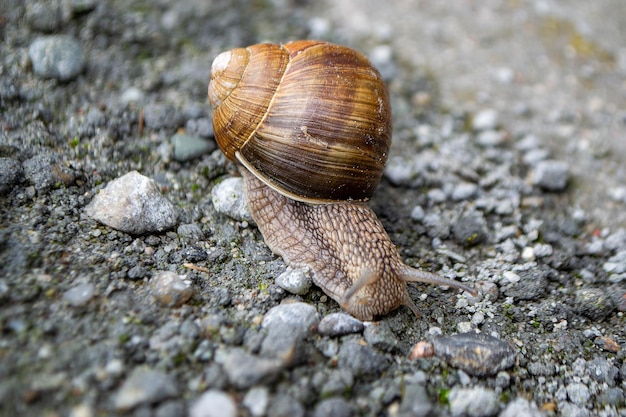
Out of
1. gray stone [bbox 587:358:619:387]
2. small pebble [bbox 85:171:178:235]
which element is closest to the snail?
small pebble [bbox 85:171:178:235]

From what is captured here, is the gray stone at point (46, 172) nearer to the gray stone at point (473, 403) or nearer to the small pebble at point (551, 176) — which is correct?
the gray stone at point (473, 403)

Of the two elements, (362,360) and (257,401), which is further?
(362,360)

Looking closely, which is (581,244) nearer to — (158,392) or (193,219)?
(193,219)

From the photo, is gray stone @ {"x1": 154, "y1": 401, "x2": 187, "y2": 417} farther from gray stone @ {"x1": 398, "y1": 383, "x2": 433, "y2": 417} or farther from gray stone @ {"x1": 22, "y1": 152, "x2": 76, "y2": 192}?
gray stone @ {"x1": 22, "y1": 152, "x2": 76, "y2": 192}

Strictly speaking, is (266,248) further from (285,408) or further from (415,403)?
(415,403)

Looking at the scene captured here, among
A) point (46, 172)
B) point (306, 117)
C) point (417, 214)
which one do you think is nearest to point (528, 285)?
point (417, 214)

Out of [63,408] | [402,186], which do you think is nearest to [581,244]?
[402,186]
